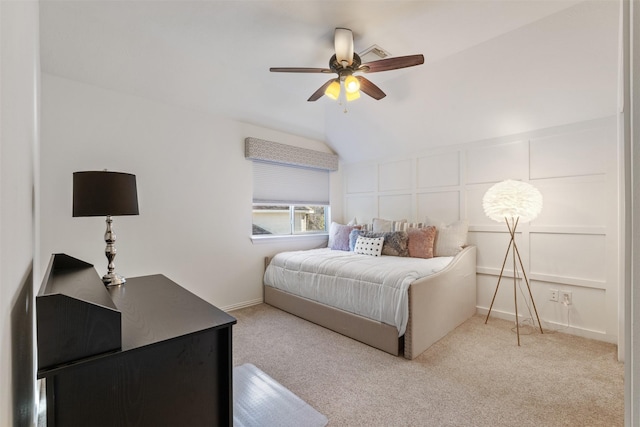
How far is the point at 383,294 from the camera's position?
2.39 metres

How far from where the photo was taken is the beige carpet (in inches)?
65.2

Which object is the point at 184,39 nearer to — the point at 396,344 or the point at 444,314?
the point at 396,344

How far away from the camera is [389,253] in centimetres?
348

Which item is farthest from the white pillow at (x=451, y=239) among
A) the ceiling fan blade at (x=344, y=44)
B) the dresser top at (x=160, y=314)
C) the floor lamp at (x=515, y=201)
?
the dresser top at (x=160, y=314)

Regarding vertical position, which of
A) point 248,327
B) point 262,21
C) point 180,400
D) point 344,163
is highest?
point 262,21

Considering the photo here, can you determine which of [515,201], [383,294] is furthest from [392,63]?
[383,294]

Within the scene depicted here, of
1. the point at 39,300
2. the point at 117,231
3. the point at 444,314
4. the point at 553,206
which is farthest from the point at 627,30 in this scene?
the point at 117,231

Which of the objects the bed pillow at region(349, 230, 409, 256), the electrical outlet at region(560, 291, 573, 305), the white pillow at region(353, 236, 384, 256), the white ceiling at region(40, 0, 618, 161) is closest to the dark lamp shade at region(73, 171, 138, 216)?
the white ceiling at region(40, 0, 618, 161)

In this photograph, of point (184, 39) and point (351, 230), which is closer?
point (184, 39)

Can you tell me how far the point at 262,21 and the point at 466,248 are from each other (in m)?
3.03

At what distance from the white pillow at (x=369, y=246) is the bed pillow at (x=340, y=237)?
1.09ft

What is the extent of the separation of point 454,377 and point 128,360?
205cm

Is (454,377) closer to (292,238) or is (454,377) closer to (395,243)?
(395,243)

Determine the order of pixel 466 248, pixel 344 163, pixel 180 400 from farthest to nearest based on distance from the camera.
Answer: pixel 344 163 < pixel 466 248 < pixel 180 400
